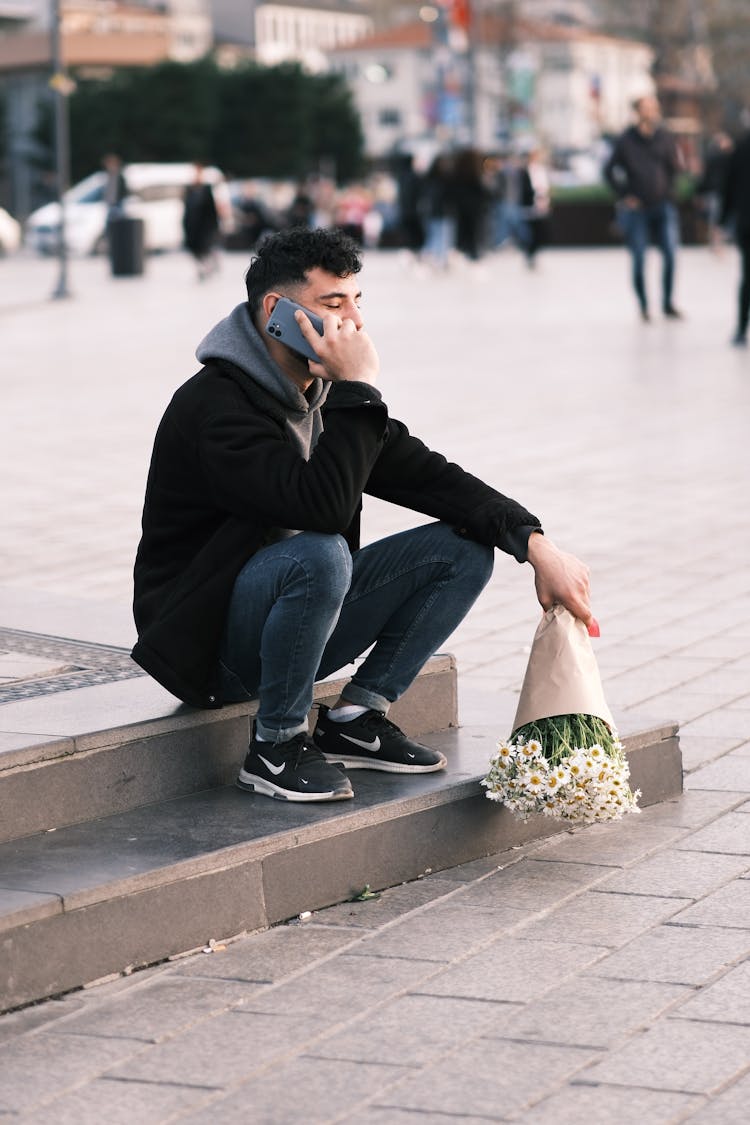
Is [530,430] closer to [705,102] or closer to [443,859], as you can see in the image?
[443,859]

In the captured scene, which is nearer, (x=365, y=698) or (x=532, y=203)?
(x=365, y=698)

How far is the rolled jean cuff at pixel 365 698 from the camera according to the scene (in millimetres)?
4531

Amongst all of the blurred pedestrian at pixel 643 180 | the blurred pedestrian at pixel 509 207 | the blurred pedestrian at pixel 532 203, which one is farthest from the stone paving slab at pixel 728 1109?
the blurred pedestrian at pixel 509 207

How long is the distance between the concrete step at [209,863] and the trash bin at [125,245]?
2643 cm

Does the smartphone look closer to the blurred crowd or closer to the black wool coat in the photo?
the black wool coat

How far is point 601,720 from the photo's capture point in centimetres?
430

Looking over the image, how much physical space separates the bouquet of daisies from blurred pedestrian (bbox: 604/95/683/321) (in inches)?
580

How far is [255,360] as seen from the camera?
4172mm

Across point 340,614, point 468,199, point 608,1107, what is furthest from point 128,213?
point 608,1107

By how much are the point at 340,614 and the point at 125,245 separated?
26.9 metres

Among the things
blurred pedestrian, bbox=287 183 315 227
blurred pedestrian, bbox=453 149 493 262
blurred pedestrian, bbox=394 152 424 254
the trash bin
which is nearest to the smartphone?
blurred pedestrian, bbox=453 149 493 262

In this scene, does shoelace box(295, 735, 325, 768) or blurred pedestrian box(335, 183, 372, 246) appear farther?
blurred pedestrian box(335, 183, 372, 246)

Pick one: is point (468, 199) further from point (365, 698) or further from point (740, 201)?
point (365, 698)

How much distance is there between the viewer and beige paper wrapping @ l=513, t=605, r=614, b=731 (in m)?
4.27
